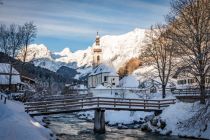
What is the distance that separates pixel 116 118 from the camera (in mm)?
57281

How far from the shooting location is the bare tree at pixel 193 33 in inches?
1540

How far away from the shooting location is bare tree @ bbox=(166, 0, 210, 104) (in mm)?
39125

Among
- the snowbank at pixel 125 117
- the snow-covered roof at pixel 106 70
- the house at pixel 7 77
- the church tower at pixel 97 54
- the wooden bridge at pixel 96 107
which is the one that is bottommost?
the snowbank at pixel 125 117

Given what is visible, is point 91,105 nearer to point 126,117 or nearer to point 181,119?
point 181,119

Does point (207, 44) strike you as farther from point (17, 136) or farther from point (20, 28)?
point (20, 28)

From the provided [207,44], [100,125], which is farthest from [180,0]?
[100,125]

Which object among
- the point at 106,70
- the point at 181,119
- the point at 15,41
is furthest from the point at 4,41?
the point at 106,70

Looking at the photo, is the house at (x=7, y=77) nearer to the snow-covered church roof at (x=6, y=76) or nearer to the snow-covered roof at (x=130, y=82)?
the snow-covered church roof at (x=6, y=76)

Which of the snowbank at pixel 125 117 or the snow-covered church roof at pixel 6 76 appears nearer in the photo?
the snowbank at pixel 125 117

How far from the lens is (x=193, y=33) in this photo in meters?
40.4

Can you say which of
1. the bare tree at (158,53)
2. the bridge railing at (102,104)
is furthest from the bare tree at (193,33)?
the bare tree at (158,53)

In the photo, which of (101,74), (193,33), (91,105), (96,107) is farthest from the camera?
(101,74)

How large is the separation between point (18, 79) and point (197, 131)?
2030 inches

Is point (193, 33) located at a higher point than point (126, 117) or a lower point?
higher
